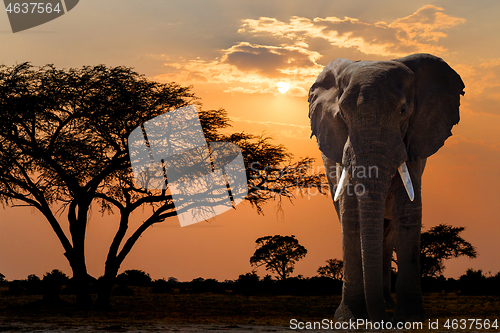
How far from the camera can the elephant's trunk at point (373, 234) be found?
813 cm

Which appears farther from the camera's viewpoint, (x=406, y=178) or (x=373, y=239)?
(x=406, y=178)

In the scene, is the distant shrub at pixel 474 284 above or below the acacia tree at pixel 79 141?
below

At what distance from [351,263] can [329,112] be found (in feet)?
9.58

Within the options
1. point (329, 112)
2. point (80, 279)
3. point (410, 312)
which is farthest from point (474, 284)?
Answer: point (80, 279)

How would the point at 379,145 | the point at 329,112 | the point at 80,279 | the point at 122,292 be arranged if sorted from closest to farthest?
the point at 379,145, the point at 329,112, the point at 80,279, the point at 122,292

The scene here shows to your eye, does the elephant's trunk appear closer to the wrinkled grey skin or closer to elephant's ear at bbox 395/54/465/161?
the wrinkled grey skin

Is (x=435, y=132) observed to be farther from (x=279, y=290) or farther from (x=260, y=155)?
(x=279, y=290)

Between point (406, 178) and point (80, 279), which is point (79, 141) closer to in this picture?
point (80, 279)

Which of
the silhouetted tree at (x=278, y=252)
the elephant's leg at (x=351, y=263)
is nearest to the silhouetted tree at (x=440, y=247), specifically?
the silhouetted tree at (x=278, y=252)

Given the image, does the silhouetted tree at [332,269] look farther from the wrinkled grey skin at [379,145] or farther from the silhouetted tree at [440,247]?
the wrinkled grey skin at [379,145]

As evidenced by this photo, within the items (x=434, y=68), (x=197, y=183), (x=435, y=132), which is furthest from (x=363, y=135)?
(x=197, y=183)

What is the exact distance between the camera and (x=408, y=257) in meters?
9.51

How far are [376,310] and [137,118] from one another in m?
12.2

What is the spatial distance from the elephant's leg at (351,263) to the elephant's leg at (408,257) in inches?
31.1
